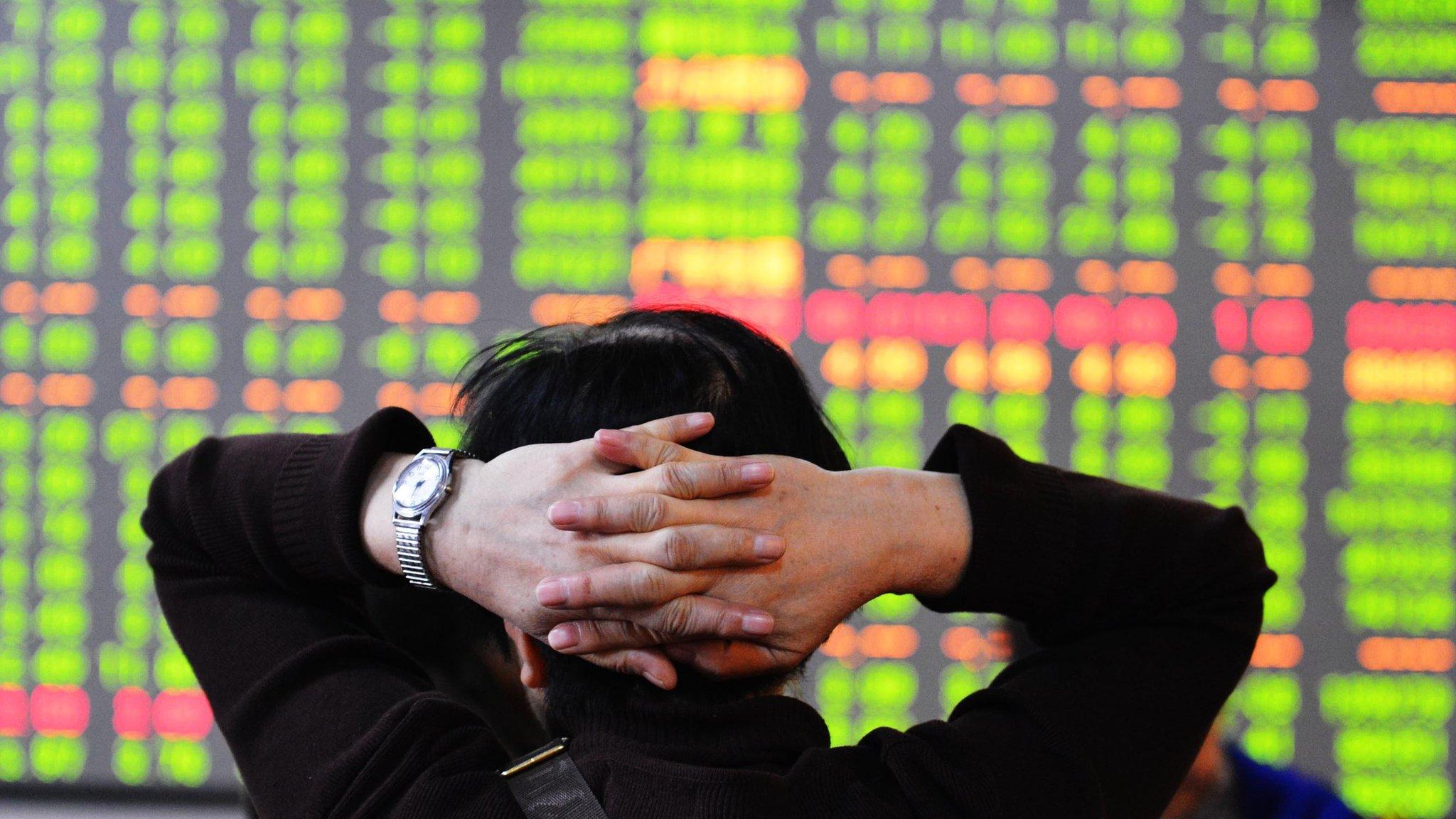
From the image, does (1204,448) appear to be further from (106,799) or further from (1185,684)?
(106,799)

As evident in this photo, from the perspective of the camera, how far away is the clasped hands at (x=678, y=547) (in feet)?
1.63

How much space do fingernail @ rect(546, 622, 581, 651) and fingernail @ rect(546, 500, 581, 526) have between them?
0.15 feet

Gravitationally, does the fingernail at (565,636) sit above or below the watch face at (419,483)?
→ below

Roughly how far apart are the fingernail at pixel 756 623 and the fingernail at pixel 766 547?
1.0 inches

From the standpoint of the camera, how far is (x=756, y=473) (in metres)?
0.50

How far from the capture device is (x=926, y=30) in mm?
1566

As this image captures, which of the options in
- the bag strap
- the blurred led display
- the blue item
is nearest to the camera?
the bag strap

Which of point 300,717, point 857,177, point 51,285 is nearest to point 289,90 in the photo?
point 51,285

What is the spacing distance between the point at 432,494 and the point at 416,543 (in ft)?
0.08

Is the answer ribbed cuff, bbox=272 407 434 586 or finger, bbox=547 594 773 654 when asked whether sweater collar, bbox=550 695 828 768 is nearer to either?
finger, bbox=547 594 773 654

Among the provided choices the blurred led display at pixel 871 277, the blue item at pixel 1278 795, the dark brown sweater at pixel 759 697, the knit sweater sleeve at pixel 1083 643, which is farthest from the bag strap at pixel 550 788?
the blurred led display at pixel 871 277

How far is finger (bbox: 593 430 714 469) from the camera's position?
0.49 meters

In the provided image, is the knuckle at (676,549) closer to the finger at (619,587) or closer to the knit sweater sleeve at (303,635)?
the finger at (619,587)

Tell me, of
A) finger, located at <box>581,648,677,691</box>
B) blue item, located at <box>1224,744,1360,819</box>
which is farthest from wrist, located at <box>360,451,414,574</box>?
blue item, located at <box>1224,744,1360,819</box>
